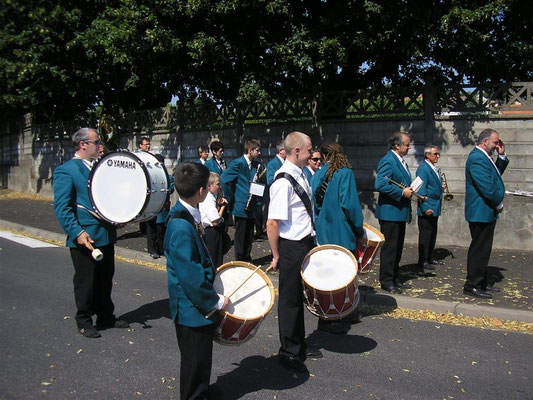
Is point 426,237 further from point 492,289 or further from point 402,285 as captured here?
point 492,289

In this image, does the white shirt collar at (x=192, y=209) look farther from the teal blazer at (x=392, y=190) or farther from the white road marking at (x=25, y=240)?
the white road marking at (x=25, y=240)

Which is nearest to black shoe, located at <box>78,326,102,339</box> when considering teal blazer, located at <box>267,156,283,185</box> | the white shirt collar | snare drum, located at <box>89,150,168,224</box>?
snare drum, located at <box>89,150,168,224</box>

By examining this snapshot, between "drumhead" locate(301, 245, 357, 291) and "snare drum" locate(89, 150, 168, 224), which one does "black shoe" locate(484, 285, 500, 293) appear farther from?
"snare drum" locate(89, 150, 168, 224)

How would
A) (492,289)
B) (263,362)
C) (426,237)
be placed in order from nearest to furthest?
(263,362)
(492,289)
(426,237)

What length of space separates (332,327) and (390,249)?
176 centimetres

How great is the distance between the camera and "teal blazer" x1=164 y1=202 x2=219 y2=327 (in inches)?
150

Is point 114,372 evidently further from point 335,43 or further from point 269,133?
point 269,133

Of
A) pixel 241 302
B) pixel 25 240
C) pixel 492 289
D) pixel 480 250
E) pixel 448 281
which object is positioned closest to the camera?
pixel 241 302

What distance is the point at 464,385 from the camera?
4699mm

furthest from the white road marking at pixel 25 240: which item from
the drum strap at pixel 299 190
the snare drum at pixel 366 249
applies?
the drum strap at pixel 299 190

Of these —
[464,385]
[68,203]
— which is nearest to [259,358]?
[464,385]

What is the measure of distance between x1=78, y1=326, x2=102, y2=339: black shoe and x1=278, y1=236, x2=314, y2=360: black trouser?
2.06 meters

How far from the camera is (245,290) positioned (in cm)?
428

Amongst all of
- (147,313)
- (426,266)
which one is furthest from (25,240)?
(426,266)
